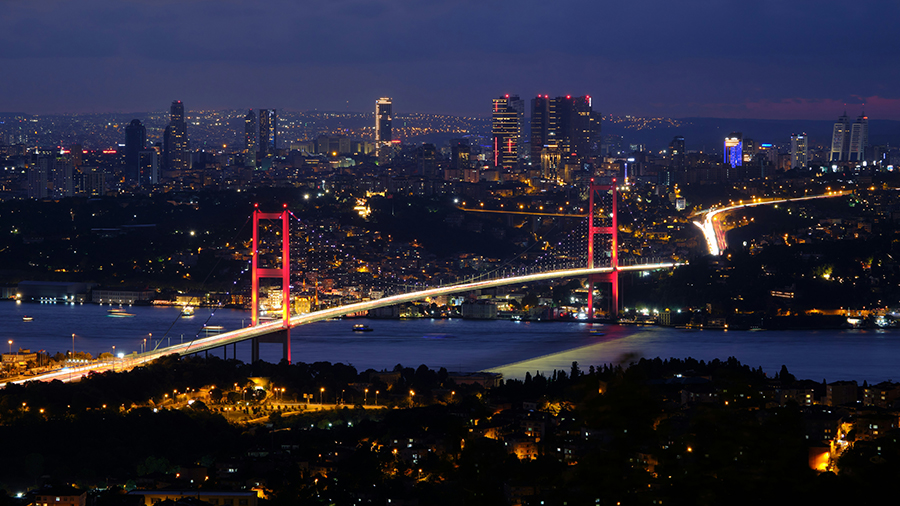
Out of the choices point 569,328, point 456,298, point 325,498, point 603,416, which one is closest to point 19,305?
point 456,298

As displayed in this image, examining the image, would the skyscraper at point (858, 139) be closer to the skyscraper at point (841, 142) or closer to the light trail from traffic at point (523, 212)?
the skyscraper at point (841, 142)

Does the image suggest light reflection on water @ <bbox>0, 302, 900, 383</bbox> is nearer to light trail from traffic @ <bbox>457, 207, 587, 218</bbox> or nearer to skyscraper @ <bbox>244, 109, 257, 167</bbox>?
light trail from traffic @ <bbox>457, 207, 587, 218</bbox>

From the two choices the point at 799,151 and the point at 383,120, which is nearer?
the point at 799,151

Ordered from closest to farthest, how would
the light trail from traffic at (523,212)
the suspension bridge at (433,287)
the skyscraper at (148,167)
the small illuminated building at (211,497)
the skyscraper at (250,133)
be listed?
the small illuminated building at (211,497) → the suspension bridge at (433,287) → the light trail from traffic at (523,212) → the skyscraper at (148,167) → the skyscraper at (250,133)

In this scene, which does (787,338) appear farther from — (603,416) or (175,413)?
(603,416)

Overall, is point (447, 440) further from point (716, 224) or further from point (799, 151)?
point (799, 151)

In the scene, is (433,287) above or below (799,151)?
below

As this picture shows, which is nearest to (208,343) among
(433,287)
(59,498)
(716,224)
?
(59,498)

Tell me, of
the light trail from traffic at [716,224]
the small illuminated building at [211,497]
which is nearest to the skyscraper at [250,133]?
the light trail from traffic at [716,224]
